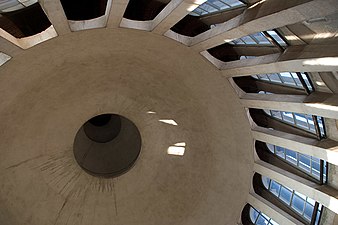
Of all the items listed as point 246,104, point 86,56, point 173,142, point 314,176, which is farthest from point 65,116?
point 314,176

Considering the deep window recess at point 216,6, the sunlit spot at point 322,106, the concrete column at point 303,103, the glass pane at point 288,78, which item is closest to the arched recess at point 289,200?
the concrete column at point 303,103

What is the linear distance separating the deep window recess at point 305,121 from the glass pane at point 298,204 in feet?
12.4

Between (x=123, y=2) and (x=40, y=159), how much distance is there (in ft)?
33.0

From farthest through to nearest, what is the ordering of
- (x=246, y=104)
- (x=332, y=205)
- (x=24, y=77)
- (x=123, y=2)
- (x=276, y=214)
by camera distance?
1. (x=276, y=214)
2. (x=246, y=104)
3. (x=24, y=77)
4. (x=332, y=205)
5. (x=123, y=2)

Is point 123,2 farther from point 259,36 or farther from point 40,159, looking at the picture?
point 40,159

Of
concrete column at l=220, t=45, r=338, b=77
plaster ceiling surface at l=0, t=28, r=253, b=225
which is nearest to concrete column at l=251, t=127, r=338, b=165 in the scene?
plaster ceiling surface at l=0, t=28, r=253, b=225

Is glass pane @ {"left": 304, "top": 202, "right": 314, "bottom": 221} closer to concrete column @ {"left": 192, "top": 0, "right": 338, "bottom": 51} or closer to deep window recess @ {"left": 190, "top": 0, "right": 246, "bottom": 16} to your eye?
concrete column @ {"left": 192, "top": 0, "right": 338, "bottom": 51}

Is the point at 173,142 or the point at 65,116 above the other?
the point at 65,116

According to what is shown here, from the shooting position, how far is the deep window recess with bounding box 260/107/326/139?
17056 mm

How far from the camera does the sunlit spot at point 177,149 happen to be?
21969 mm

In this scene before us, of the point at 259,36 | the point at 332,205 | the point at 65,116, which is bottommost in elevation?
the point at 332,205

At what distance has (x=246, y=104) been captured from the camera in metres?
18.8

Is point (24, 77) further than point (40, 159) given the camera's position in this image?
No

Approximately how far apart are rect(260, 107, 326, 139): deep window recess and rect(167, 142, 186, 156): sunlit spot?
4394mm
